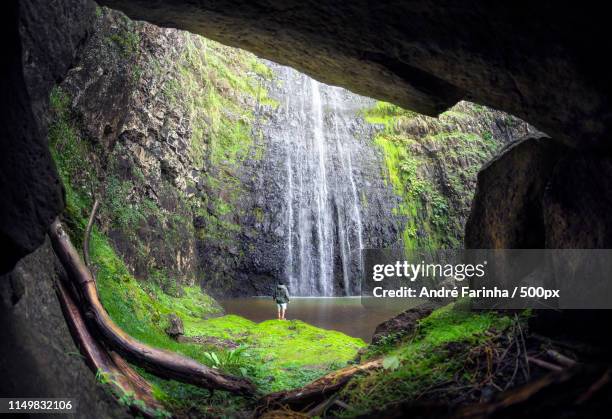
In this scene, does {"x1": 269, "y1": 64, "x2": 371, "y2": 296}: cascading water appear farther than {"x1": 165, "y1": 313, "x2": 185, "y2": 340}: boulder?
Yes

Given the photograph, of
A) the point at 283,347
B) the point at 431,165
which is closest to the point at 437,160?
the point at 431,165

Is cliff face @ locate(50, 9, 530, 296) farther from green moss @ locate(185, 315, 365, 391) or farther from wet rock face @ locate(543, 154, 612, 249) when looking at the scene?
wet rock face @ locate(543, 154, 612, 249)

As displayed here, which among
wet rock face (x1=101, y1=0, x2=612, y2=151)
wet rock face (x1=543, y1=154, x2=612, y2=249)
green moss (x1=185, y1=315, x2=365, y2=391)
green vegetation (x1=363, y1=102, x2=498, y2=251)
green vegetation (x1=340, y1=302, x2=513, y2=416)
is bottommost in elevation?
green moss (x1=185, y1=315, x2=365, y2=391)

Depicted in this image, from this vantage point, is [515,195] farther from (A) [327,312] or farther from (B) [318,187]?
(B) [318,187]

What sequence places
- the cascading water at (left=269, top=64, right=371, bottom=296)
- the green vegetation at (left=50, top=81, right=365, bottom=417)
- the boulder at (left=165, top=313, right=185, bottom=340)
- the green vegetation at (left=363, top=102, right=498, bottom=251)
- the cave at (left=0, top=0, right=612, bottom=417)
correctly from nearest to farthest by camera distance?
the cave at (left=0, top=0, right=612, bottom=417) → the green vegetation at (left=50, top=81, right=365, bottom=417) → the boulder at (left=165, top=313, right=185, bottom=340) → the cascading water at (left=269, top=64, right=371, bottom=296) → the green vegetation at (left=363, top=102, right=498, bottom=251)

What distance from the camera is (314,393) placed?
3994 millimetres

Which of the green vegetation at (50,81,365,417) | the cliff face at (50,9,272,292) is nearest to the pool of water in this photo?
the green vegetation at (50,81,365,417)

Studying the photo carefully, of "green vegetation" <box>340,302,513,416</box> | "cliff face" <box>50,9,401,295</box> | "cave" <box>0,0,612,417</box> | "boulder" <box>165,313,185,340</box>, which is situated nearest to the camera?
"cave" <box>0,0,612,417</box>

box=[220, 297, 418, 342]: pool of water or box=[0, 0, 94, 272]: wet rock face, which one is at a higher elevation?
box=[0, 0, 94, 272]: wet rock face

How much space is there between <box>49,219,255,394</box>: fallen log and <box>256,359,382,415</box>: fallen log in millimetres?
317

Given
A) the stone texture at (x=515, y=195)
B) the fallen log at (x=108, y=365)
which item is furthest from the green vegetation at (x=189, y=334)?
the stone texture at (x=515, y=195)

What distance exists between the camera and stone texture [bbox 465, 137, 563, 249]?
4.07 m

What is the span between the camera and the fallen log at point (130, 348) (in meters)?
4.02

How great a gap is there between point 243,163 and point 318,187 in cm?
384
